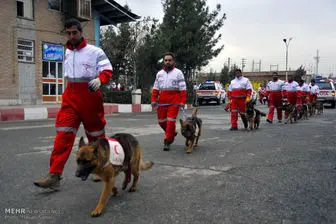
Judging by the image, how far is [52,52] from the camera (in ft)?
69.4

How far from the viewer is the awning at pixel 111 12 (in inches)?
915

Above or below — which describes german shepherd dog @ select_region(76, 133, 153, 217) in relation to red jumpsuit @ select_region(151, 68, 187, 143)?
below

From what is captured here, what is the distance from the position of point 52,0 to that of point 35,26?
227 cm

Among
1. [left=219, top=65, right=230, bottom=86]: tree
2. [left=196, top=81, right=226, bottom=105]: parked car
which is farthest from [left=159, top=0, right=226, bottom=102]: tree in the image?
[left=219, top=65, right=230, bottom=86]: tree

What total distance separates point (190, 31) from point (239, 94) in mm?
17186

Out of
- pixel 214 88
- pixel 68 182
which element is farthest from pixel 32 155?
pixel 214 88

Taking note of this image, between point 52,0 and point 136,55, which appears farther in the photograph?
point 136,55

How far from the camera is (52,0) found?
2134 centimetres

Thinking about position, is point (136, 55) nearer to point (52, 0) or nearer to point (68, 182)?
point (52, 0)

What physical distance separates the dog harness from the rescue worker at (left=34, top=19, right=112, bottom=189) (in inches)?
24.3

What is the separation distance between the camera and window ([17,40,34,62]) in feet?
64.5

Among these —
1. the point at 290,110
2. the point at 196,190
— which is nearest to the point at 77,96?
the point at 196,190

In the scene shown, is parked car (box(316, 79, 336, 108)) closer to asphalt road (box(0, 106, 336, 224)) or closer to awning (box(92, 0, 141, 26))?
awning (box(92, 0, 141, 26))

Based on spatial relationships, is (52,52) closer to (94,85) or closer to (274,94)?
(274,94)
